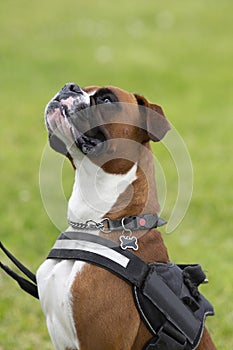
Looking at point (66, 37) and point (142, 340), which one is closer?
point (142, 340)

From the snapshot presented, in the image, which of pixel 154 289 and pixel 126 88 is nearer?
pixel 154 289

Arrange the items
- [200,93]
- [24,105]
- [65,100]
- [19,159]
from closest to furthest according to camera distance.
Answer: [65,100]
[19,159]
[24,105]
[200,93]

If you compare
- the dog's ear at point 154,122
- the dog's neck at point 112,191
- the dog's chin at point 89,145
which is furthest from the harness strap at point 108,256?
the dog's ear at point 154,122

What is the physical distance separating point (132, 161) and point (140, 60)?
457 inches

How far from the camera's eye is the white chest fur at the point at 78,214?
3.24 metres

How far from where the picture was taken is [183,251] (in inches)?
259

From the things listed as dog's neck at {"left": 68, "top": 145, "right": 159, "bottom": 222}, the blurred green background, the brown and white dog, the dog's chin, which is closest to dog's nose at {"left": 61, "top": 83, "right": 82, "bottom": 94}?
the brown and white dog

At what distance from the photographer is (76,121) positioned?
3.28 metres

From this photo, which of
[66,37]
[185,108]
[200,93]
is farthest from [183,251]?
[66,37]

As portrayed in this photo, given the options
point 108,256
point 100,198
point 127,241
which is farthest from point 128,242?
point 100,198

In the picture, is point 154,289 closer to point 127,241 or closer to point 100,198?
point 127,241

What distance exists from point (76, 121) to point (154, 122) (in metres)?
0.34

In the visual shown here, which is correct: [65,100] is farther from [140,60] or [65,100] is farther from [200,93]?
[140,60]

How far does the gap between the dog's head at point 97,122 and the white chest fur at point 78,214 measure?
81 mm
